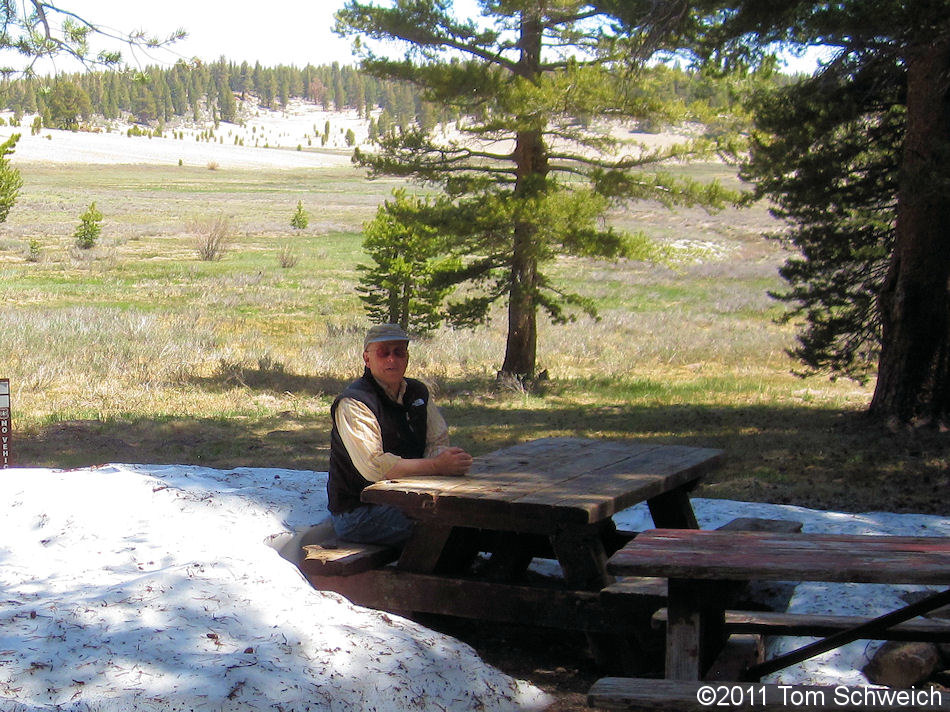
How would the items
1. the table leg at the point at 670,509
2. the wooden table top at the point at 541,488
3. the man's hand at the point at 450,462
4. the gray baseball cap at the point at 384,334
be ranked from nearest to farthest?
the wooden table top at the point at 541,488
the man's hand at the point at 450,462
the gray baseball cap at the point at 384,334
the table leg at the point at 670,509

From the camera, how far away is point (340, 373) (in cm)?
1530

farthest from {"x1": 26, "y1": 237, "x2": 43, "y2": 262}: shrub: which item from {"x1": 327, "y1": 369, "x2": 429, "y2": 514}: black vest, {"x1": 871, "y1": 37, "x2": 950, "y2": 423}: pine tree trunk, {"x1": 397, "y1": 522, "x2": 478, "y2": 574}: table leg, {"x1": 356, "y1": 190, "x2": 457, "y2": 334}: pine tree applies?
{"x1": 397, "y1": 522, "x2": 478, "y2": 574}: table leg

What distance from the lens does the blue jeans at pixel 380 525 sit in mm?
4539

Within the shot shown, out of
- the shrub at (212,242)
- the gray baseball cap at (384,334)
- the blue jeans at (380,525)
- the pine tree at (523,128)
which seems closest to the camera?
the gray baseball cap at (384,334)

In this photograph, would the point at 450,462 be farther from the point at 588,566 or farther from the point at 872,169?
the point at 872,169

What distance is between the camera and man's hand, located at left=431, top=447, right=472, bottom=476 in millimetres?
4316

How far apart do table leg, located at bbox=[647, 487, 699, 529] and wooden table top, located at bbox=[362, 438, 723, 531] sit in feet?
0.47

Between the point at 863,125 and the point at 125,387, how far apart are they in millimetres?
8956

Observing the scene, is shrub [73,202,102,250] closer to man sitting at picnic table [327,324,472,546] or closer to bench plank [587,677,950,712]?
man sitting at picnic table [327,324,472,546]

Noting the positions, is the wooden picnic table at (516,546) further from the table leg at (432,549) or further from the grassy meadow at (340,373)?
the grassy meadow at (340,373)

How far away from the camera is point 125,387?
12.5 m

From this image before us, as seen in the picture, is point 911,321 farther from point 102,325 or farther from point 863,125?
point 102,325

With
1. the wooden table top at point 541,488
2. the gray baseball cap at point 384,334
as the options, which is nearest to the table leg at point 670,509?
the wooden table top at point 541,488

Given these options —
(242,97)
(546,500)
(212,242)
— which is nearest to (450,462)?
(546,500)
